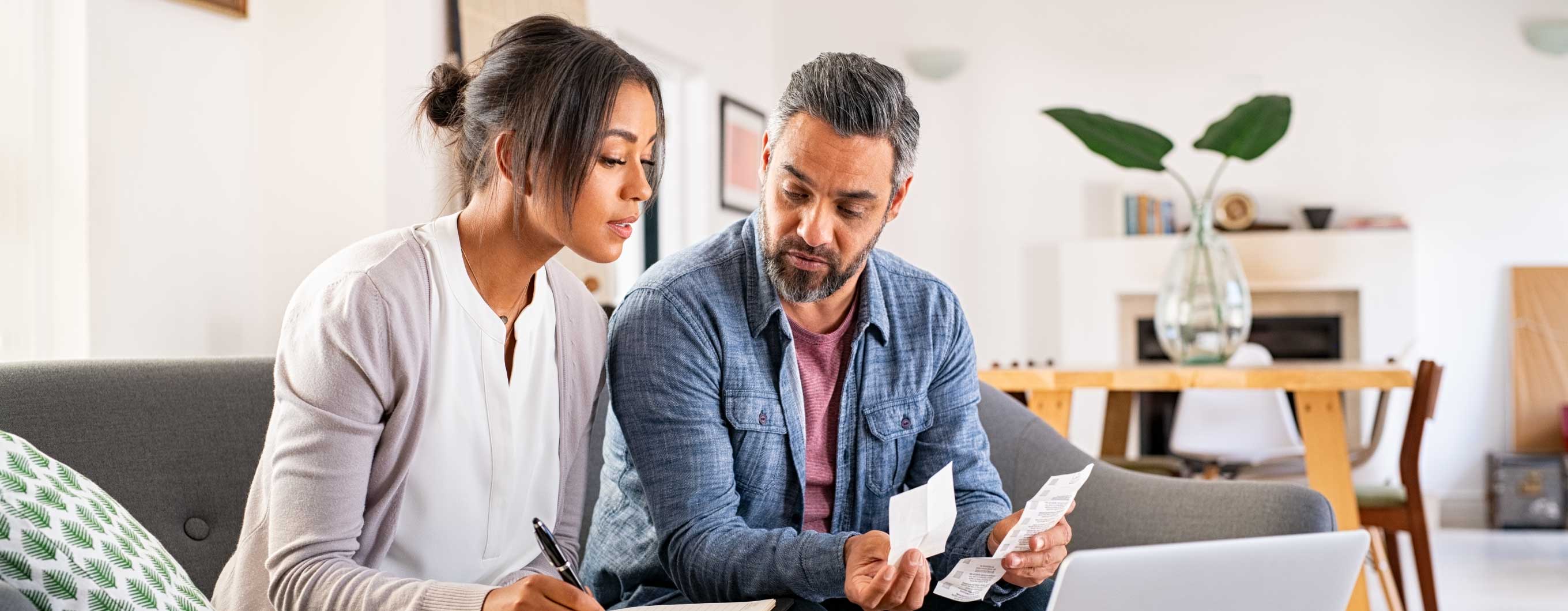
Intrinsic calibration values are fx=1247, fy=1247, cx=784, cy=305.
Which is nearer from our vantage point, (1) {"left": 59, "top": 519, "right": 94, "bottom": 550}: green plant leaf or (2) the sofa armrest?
(1) {"left": 59, "top": 519, "right": 94, "bottom": 550}: green plant leaf

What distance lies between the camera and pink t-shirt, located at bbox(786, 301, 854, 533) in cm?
159

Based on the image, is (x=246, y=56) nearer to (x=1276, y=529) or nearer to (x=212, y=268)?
(x=212, y=268)

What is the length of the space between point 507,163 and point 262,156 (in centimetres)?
244

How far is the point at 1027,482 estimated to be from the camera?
1915mm

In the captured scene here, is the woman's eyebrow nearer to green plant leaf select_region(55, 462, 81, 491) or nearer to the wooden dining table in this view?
A: green plant leaf select_region(55, 462, 81, 491)

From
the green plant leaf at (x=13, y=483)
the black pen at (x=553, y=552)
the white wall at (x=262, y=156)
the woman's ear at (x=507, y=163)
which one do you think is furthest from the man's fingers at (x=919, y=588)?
the white wall at (x=262, y=156)

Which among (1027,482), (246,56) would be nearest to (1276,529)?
(1027,482)

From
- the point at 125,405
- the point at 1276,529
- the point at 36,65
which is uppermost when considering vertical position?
the point at 36,65

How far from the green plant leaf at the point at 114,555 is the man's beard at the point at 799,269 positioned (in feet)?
2.55

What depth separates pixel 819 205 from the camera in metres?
1.51

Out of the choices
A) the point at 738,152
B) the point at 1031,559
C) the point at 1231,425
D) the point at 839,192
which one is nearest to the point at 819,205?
the point at 839,192

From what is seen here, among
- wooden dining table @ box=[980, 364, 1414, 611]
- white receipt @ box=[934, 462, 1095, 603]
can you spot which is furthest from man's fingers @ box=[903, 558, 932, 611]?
wooden dining table @ box=[980, 364, 1414, 611]

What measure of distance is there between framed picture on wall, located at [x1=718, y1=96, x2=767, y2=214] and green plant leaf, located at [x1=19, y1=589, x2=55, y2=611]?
4850mm

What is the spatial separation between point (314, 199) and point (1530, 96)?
18.0 ft
